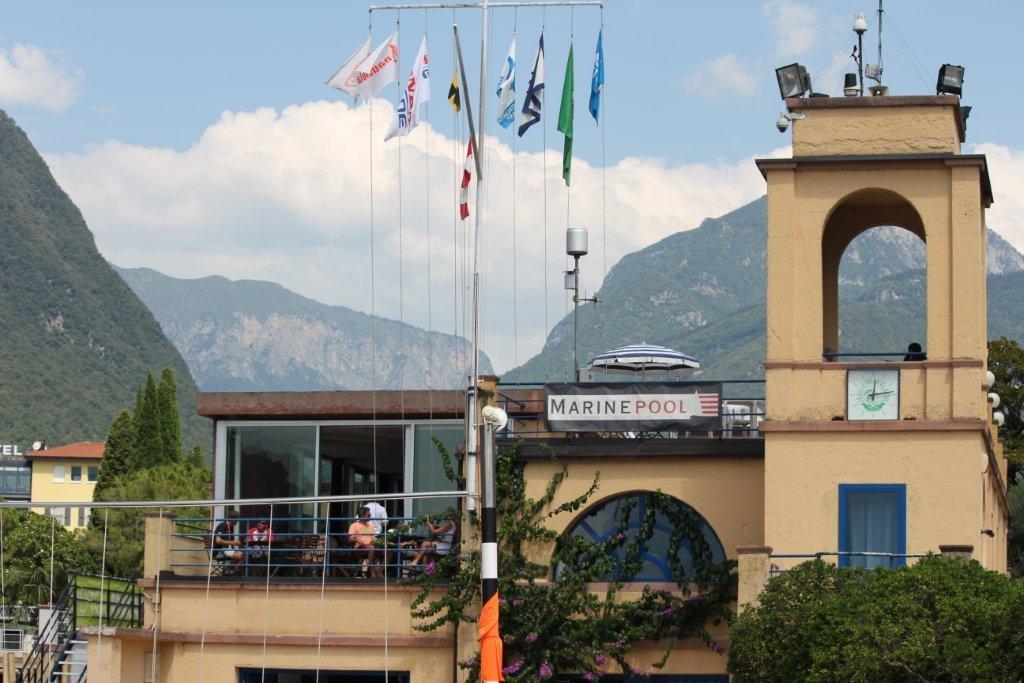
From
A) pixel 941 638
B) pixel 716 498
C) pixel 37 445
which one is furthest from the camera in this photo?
pixel 37 445

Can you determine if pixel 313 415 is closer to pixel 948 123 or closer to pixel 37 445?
pixel 948 123

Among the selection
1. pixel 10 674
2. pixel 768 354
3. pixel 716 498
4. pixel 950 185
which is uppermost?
pixel 950 185

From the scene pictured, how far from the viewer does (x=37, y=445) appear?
16838cm

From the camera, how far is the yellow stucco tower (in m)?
25.0

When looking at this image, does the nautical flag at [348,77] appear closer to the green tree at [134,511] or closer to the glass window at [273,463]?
the glass window at [273,463]

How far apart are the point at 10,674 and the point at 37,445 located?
140m

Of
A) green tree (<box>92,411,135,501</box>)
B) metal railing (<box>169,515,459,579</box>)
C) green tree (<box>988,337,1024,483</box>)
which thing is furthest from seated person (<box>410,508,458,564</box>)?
green tree (<box>92,411,135,501</box>)

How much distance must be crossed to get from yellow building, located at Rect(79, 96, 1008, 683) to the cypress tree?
78.9 m

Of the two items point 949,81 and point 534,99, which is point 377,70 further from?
point 949,81

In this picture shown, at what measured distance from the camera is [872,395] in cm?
2550

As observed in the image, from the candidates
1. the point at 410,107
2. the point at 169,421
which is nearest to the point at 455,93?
the point at 410,107

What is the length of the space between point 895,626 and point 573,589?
253 inches

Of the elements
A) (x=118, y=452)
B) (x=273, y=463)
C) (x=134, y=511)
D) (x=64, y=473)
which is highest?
(x=118, y=452)

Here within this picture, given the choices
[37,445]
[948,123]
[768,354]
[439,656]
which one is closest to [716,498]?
[768,354]
